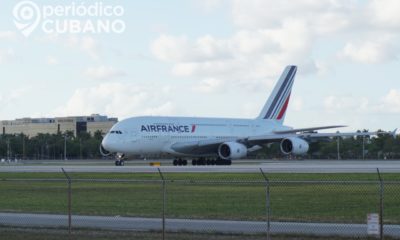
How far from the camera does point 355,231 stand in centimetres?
2123

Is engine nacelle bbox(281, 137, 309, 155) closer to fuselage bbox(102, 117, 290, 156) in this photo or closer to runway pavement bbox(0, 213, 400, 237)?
fuselage bbox(102, 117, 290, 156)

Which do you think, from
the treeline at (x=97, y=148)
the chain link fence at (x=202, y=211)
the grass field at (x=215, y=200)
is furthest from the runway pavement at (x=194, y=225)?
the treeline at (x=97, y=148)

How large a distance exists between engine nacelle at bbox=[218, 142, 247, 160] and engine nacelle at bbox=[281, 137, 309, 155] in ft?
11.0

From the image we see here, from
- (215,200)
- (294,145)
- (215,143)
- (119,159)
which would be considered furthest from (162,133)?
(215,200)

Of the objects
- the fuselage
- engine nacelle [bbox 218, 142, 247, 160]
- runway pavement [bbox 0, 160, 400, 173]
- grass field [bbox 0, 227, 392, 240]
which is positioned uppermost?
the fuselage

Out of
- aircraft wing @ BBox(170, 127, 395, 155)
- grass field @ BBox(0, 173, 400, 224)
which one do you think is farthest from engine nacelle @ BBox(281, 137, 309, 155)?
grass field @ BBox(0, 173, 400, 224)

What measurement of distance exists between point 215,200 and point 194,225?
27.2 feet

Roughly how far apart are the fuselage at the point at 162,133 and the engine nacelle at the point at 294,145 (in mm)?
5738

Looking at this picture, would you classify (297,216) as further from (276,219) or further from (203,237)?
(203,237)

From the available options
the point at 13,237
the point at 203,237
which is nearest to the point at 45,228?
the point at 13,237

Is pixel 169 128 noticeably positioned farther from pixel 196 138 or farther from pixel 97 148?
pixel 97 148

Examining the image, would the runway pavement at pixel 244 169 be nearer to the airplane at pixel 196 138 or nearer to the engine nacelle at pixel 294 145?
the airplane at pixel 196 138

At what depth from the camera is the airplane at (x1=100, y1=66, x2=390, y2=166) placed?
69.5 m

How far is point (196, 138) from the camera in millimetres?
72750
